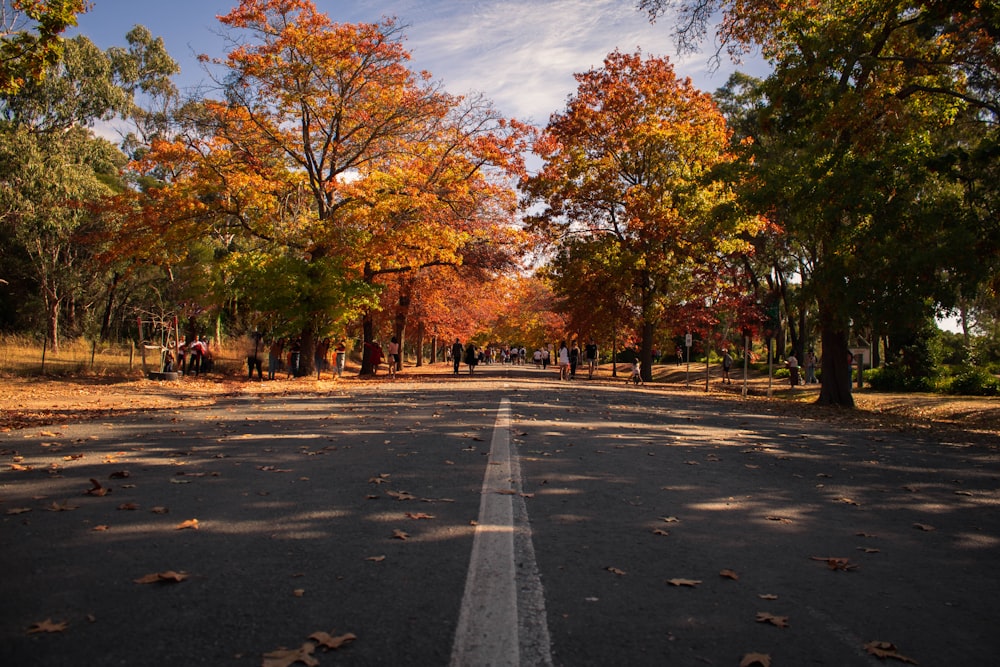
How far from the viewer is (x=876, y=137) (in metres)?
18.4

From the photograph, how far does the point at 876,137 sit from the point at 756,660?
18.2 metres

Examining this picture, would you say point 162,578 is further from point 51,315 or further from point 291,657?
point 51,315

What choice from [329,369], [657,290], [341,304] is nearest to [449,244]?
[341,304]

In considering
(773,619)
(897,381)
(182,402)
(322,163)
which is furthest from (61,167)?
(897,381)

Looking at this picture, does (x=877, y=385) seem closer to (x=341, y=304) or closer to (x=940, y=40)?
(x=940, y=40)

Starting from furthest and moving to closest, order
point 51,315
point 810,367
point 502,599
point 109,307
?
1. point 109,307
2. point 810,367
3. point 51,315
4. point 502,599

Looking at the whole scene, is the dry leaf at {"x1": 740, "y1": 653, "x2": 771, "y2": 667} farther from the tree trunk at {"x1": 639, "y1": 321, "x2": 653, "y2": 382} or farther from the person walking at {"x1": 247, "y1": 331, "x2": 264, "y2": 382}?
the tree trunk at {"x1": 639, "y1": 321, "x2": 653, "y2": 382}

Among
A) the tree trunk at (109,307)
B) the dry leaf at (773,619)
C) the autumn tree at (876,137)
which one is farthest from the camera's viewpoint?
the tree trunk at (109,307)

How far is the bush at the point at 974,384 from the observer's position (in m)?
26.3

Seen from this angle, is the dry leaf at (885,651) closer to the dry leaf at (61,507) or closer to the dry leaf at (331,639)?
the dry leaf at (331,639)

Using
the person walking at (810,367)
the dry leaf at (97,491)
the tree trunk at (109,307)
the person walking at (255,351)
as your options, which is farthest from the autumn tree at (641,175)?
the dry leaf at (97,491)

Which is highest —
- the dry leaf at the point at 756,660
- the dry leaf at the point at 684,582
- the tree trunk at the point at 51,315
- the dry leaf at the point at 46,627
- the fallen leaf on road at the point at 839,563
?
the tree trunk at the point at 51,315

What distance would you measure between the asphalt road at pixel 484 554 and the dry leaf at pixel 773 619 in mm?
16

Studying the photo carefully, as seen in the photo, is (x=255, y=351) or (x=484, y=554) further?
(x=255, y=351)
